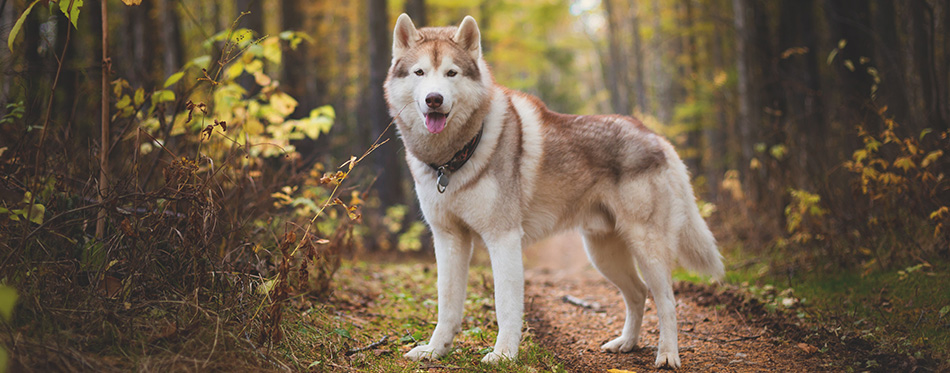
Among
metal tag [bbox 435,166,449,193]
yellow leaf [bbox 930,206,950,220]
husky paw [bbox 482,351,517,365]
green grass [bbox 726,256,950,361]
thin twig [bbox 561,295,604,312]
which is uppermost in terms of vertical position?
metal tag [bbox 435,166,449,193]

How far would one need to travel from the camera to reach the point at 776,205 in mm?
6535

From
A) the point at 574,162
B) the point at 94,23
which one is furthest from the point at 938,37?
the point at 94,23

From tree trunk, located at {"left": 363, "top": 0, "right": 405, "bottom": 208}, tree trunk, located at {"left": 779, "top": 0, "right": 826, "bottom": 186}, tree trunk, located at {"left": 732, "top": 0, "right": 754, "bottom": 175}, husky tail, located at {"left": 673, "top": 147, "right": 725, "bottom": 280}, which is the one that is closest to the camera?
husky tail, located at {"left": 673, "top": 147, "right": 725, "bottom": 280}

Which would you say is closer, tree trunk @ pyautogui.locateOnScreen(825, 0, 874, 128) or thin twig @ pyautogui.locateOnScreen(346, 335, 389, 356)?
thin twig @ pyautogui.locateOnScreen(346, 335, 389, 356)

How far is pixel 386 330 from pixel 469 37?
2129 mm

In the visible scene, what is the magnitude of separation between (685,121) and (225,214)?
606 inches

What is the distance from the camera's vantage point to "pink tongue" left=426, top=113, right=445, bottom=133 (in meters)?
3.31

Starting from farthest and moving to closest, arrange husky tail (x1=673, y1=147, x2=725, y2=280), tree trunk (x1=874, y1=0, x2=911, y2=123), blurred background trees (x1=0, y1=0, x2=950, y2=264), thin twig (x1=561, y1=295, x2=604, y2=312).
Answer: thin twig (x1=561, y1=295, x2=604, y2=312)
tree trunk (x1=874, y1=0, x2=911, y2=123)
blurred background trees (x1=0, y1=0, x2=950, y2=264)
husky tail (x1=673, y1=147, x2=725, y2=280)

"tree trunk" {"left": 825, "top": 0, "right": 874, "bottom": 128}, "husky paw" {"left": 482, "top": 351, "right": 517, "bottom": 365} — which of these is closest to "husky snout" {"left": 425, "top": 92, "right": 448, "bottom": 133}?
"husky paw" {"left": 482, "top": 351, "right": 517, "bottom": 365}

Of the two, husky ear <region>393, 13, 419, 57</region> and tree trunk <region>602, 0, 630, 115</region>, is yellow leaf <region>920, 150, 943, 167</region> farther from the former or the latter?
tree trunk <region>602, 0, 630, 115</region>

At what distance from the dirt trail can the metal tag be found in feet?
4.46

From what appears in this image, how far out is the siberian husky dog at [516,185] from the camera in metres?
3.46

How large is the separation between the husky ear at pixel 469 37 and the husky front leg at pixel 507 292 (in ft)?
3.88

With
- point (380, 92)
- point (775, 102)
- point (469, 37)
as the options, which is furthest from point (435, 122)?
point (380, 92)
